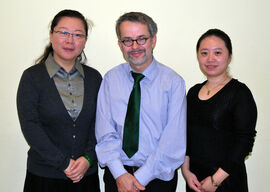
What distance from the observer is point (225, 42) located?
1706 mm

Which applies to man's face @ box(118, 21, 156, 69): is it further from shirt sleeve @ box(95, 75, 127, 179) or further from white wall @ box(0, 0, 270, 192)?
white wall @ box(0, 0, 270, 192)

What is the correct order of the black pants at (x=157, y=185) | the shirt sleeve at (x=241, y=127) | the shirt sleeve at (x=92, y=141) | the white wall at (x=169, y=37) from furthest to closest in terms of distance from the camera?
the white wall at (x=169, y=37) < the shirt sleeve at (x=92, y=141) < the black pants at (x=157, y=185) < the shirt sleeve at (x=241, y=127)

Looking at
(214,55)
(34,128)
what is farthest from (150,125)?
(34,128)

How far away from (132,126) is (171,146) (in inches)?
11.0

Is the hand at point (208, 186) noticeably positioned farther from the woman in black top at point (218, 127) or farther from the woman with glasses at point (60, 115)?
the woman with glasses at point (60, 115)

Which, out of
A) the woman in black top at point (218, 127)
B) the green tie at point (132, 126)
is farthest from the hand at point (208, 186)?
the green tie at point (132, 126)

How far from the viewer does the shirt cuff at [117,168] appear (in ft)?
5.22

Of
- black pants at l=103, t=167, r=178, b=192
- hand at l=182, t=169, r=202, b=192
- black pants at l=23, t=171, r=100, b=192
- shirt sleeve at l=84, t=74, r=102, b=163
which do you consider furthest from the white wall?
black pants at l=103, t=167, r=178, b=192

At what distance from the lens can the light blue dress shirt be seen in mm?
1584

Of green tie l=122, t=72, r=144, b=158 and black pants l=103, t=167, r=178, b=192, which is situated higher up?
green tie l=122, t=72, r=144, b=158

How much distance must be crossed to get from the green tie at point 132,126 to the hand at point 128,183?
137mm

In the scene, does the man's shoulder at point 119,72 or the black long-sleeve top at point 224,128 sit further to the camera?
the man's shoulder at point 119,72

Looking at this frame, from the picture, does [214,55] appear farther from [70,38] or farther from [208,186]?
[70,38]

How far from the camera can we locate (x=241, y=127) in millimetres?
1548
